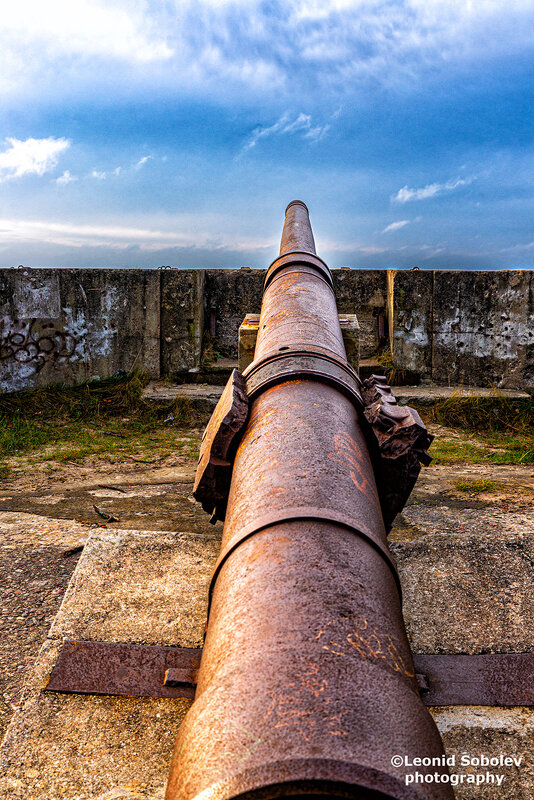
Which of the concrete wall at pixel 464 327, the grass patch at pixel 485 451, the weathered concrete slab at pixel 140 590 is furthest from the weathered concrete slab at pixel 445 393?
the weathered concrete slab at pixel 140 590

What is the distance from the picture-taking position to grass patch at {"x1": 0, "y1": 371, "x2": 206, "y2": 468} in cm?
610

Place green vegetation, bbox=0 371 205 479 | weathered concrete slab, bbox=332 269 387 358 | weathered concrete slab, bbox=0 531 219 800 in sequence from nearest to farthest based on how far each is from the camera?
weathered concrete slab, bbox=0 531 219 800, green vegetation, bbox=0 371 205 479, weathered concrete slab, bbox=332 269 387 358

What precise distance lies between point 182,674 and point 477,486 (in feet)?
10.7

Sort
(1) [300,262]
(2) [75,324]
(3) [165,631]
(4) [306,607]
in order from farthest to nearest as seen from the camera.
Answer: (2) [75,324]
(1) [300,262]
(3) [165,631]
(4) [306,607]

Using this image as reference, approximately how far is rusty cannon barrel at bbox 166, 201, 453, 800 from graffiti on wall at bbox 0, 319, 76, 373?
593 centimetres

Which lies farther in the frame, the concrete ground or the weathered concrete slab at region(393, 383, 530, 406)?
the weathered concrete slab at region(393, 383, 530, 406)

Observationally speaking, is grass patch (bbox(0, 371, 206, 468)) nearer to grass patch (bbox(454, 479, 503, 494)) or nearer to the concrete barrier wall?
the concrete barrier wall

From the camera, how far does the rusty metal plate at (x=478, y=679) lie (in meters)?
2.05

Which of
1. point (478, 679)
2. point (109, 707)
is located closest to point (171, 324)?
point (109, 707)

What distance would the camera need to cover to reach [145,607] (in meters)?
2.51

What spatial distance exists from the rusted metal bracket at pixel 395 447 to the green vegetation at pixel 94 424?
381cm

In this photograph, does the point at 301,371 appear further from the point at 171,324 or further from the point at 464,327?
the point at 464,327

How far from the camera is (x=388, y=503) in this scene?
7.77 feet

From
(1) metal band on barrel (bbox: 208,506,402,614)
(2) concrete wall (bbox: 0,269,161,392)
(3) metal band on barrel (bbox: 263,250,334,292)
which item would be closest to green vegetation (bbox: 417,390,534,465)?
(3) metal band on barrel (bbox: 263,250,334,292)
